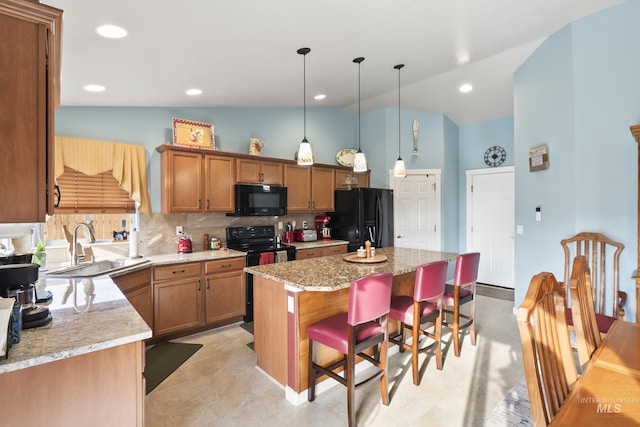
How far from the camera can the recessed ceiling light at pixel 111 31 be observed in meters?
1.85

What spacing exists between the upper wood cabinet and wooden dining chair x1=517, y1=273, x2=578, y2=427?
11.5 feet

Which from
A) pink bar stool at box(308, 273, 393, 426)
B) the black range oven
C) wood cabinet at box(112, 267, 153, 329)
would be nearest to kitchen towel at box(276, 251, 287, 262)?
the black range oven

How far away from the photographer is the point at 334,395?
2.37 m

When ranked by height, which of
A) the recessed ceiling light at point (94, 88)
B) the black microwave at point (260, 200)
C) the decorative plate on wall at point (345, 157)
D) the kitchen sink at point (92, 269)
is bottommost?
the kitchen sink at point (92, 269)

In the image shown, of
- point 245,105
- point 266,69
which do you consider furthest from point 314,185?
point 266,69

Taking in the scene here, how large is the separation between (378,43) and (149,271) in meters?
3.11

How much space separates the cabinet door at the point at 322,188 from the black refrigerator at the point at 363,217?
0.16 metres

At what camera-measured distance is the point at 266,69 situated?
306 centimetres

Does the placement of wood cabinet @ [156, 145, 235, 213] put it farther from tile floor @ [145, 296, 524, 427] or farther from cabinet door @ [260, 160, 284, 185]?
tile floor @ [145, 296, 524, 427]

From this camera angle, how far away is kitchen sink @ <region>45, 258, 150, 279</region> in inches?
94.3

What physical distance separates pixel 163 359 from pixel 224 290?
37.1 inches

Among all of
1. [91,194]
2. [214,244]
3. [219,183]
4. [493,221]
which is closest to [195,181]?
[219,183]

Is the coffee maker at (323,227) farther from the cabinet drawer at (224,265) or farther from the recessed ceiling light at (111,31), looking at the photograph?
the recessed ceiling light at (111,31)

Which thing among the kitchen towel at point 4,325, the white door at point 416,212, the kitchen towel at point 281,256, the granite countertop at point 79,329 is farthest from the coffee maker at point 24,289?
the white door at point 416,212
